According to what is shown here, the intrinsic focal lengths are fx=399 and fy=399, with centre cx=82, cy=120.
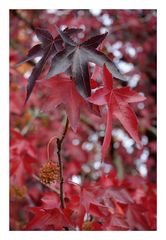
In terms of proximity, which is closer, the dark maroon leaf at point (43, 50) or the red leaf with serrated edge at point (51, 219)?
the dark maroon leaf at point (43, 50)

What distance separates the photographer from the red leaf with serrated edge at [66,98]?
3.88 ft

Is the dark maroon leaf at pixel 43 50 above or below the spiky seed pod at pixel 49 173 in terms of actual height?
above

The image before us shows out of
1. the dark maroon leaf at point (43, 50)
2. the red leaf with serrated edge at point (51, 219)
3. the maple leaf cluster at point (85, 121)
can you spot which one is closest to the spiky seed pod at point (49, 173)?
the maple leaf cluster at point (85, 121)

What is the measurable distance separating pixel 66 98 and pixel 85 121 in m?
1.81

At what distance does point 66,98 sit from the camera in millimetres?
1216

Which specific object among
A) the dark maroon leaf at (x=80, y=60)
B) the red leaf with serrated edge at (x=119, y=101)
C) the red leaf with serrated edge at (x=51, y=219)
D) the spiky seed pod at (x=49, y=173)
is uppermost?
the dark maroon leaf at (x=80, y=60)

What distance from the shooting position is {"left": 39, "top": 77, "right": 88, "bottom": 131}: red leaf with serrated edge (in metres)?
1.18

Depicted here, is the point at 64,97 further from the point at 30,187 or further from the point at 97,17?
the point at 97,17

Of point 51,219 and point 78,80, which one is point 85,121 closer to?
point 51,219

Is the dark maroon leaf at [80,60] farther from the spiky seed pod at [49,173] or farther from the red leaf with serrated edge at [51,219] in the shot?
the red leaf with serrated edge at [51,219]

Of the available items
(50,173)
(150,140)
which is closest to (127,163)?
(150,140)

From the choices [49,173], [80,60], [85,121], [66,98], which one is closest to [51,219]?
[49,173]

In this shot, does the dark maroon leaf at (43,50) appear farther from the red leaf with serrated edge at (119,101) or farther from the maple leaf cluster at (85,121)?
the red leaf with serrated edge at (119,101)

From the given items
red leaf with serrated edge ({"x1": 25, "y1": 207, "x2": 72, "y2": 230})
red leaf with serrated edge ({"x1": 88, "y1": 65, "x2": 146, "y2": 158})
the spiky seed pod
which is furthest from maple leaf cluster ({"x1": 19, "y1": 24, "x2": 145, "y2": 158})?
red leaf with serrated edge ({"x1": 25, "y1": 207, "x2": 72, "y2": 230})
